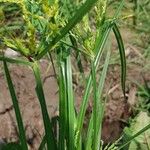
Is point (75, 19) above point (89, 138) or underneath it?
above

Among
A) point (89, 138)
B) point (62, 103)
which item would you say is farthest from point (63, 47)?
point (89, 138)

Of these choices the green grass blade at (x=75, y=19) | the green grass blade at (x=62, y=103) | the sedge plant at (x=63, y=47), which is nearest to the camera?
the green grass blade at (x=75, y=19)

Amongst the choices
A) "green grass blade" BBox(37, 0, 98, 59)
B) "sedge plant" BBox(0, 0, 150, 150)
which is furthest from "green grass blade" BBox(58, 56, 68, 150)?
"green grass blade" BBox(37, 0, 98, 59)

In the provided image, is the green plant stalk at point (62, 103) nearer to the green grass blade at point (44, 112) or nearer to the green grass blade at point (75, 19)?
the green grass blade at point (44, 112)

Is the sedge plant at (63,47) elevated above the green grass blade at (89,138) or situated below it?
above

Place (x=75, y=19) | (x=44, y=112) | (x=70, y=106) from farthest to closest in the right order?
Answer: (x=70, y=106) → (x=44, y=112) → (x=75, y=19)

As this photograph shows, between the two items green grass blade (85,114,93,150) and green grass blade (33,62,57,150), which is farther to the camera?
green grass blade (85,114,93,150)

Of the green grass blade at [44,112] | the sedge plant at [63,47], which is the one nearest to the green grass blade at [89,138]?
the sedge plant at [63,47]

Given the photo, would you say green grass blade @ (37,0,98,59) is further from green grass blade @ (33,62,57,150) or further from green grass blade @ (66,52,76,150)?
green grass blade @ (66,52,76,150)

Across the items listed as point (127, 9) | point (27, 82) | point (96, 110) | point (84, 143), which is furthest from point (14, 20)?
point (96, 110)

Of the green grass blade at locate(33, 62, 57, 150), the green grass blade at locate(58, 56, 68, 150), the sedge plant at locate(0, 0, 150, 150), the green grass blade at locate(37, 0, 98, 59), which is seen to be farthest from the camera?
the green grass blade at locate(58, 56, 68, 150)

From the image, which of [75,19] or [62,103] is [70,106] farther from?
[75,19]

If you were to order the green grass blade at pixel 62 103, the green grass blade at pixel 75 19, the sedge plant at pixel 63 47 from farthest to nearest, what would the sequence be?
the green grass blade at pixel 62 103 < the sedge plant at pixel 63 47 < the green grass blade at pixel 75 19
